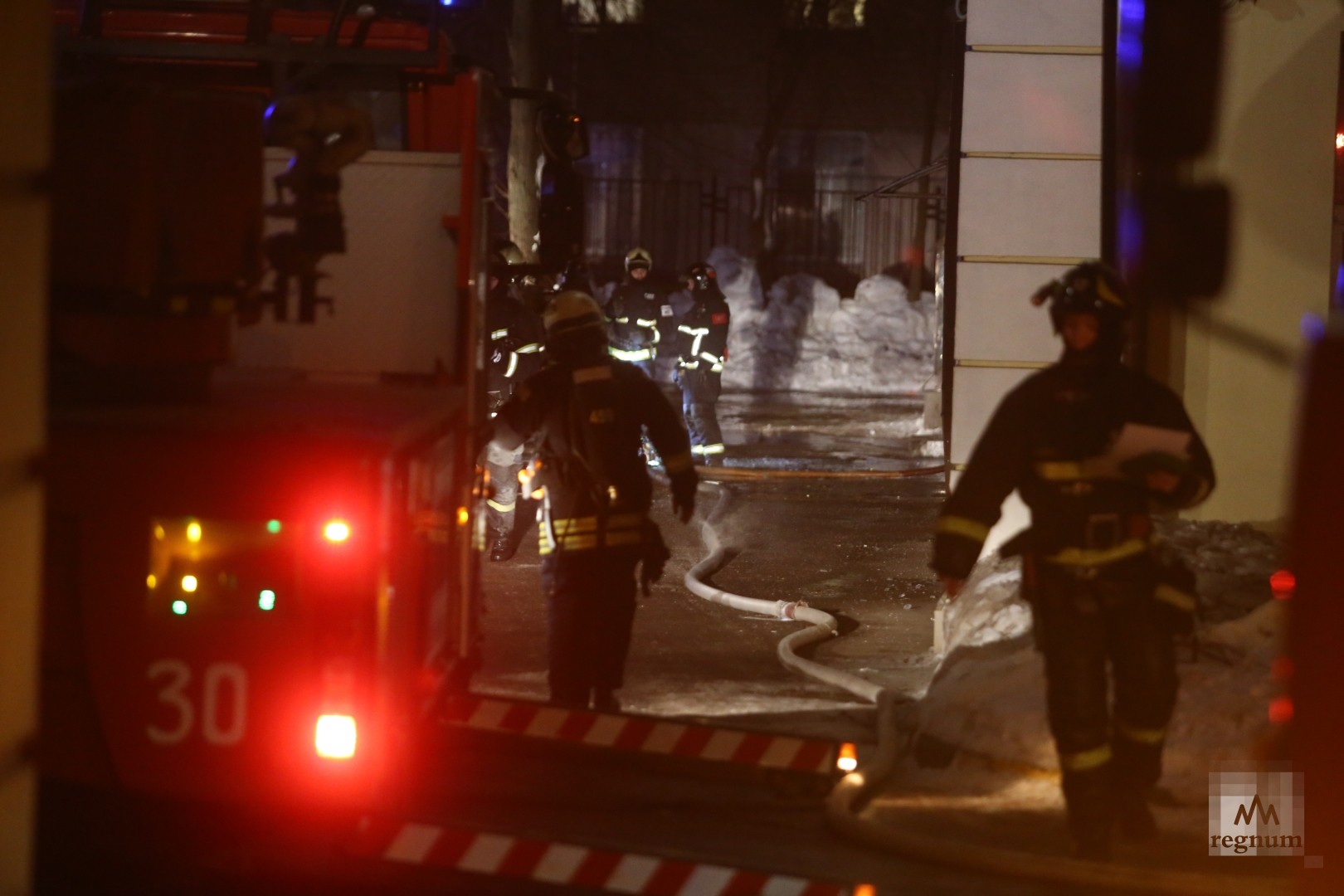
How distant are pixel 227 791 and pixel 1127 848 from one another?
2787mm

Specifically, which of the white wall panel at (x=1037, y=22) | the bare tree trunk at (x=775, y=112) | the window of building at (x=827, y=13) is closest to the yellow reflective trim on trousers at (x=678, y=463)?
the white wall panel at (x=1037, y=22)

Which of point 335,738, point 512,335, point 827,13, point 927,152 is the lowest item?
point 335,738

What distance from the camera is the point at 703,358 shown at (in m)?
14.5

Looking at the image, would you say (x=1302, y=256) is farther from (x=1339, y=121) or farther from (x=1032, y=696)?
(x=1032, y=696)

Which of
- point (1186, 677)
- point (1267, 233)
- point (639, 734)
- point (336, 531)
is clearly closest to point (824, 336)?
point (1267, 233)

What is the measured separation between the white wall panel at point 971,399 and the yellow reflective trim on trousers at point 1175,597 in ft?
10.6

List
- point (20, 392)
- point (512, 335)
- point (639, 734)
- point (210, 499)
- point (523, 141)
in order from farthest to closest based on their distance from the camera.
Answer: point (523, 141)
point (512, 335)
point (639, 734)
point (210, 499)
point (20, 392)

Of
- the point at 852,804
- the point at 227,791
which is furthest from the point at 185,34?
the point at 852,804

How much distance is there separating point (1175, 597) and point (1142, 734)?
44 cm

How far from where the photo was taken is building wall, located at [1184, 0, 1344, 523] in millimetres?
8773

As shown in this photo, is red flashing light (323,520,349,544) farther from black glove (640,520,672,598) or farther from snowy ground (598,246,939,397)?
snowy ground (598,246,939,397)

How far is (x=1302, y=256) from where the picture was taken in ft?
29.0

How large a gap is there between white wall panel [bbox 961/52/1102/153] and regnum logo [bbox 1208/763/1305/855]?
3.72 meters

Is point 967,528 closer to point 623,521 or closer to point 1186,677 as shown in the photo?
point 1186,677
